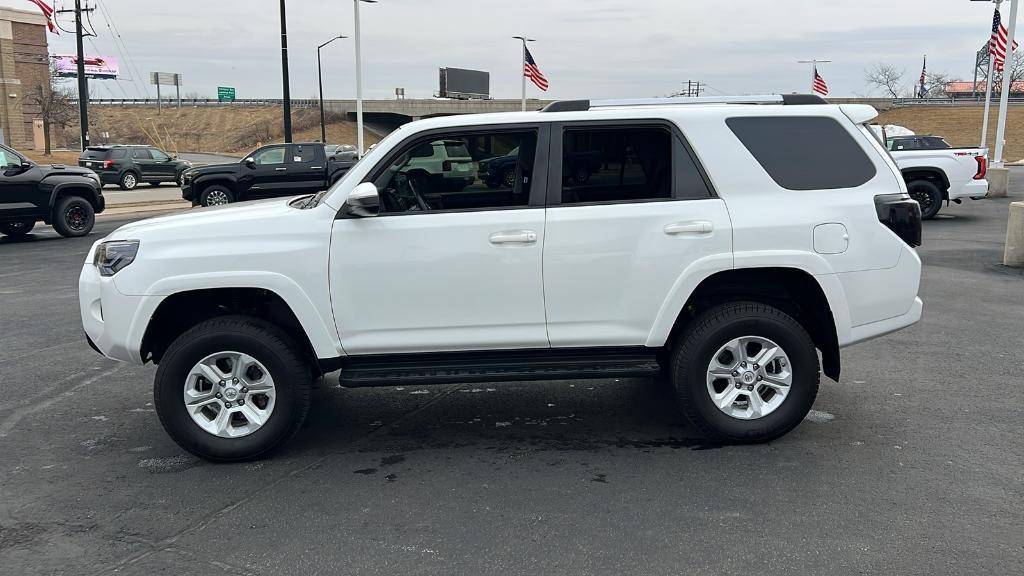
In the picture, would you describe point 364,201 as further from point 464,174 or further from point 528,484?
point 528,484

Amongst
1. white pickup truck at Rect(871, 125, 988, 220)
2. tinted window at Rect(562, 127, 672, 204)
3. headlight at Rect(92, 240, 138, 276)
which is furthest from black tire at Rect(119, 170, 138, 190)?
tinted window at Rect(562, 127, 672, 204)

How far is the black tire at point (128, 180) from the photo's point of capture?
31.8 metres

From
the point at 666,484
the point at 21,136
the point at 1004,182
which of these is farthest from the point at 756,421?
the point at 21,136

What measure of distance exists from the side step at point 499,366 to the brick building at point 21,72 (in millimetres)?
70093

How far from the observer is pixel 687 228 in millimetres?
4809

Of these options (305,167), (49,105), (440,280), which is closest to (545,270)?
(440,280)

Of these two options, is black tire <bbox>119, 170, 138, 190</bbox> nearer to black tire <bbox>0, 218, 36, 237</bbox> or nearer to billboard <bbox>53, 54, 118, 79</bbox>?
black tire <bbox>0, 218, 36, 237</bbox>

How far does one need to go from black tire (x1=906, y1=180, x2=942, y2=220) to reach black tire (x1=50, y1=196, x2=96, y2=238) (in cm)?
1579

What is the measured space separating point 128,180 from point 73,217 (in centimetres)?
1723

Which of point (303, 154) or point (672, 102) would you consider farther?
point (303, 154)

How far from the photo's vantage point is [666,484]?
4.46 metres

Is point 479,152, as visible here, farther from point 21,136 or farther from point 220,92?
point 220,92

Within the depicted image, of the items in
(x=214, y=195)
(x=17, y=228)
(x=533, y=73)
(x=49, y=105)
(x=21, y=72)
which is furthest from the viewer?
(x=21, y=72)

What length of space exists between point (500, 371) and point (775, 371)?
1587 mm
